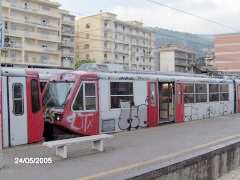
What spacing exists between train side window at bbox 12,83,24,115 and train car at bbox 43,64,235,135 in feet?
5.99

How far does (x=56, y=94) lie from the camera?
1180 cm

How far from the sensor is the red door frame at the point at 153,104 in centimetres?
1448

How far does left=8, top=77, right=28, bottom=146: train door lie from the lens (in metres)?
9.22

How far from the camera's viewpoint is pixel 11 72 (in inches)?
370

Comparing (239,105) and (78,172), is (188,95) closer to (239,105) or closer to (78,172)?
(239,105)

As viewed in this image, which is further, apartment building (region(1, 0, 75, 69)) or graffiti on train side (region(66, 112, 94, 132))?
apartment building (region(1, 0, 75, 69))

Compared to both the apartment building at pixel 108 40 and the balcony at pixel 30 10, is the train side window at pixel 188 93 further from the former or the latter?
the apartment building at pixel 108 40

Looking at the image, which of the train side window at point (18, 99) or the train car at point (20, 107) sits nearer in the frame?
the train car at point (20, 107)

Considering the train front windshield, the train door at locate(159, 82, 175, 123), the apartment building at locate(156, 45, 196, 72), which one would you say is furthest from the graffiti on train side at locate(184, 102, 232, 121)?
A: the apartment building at locate(156, 45, 196, 72)

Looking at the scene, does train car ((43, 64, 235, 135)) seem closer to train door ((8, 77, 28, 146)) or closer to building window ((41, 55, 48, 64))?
train door ((8, 77, 28, 146))

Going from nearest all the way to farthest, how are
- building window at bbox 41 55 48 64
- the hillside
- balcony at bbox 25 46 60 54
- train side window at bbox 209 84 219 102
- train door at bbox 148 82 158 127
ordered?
train door at bbox 148 82 158 127, train side window at bbox 209 84 219 102, balcony at bbox 25 46 60 54, building window at bbox 41 55 48 64, the hillside

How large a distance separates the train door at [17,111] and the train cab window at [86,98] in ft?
7.01
